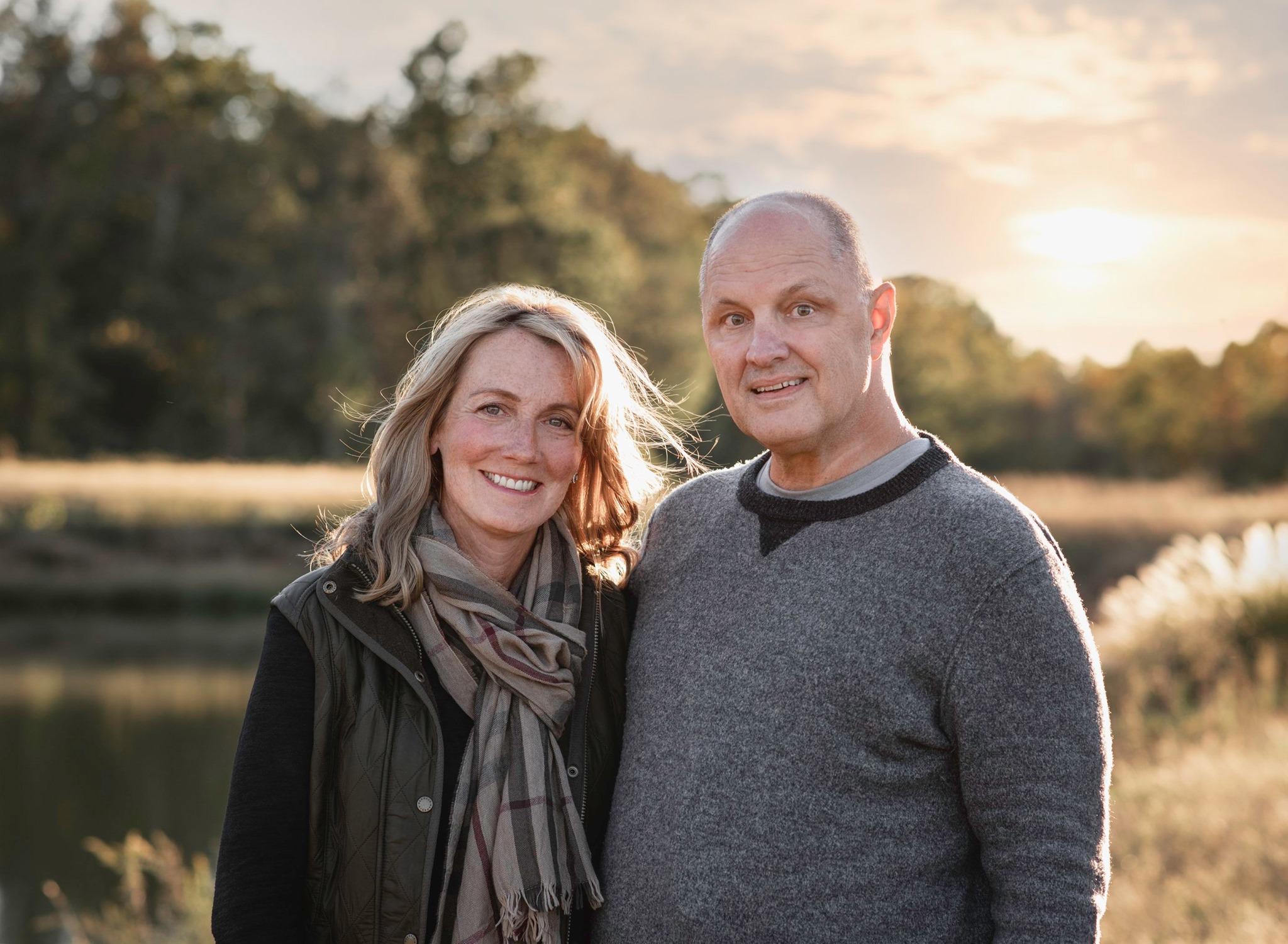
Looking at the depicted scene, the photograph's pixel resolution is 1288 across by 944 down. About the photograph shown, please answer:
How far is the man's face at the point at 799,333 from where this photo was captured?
89.2 inches

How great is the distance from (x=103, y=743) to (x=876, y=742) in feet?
32.6

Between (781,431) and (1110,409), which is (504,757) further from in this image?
(1110,409)

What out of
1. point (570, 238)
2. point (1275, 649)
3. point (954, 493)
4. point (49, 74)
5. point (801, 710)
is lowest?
point (1275, 649)

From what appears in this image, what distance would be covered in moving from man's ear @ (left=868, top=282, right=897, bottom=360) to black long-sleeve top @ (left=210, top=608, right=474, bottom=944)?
1.28m

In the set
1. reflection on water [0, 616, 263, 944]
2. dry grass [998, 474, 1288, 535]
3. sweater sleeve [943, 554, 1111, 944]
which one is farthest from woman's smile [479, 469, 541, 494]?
dry grass [998, 474, 1288, 535]

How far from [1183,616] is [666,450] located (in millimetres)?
6551

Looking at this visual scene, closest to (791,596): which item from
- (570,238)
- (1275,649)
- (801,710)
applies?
(801,710)

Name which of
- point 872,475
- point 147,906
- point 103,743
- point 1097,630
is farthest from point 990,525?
point 103,743

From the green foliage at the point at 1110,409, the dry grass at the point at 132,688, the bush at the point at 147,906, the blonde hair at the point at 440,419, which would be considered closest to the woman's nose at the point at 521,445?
the blonde hair at the point at 440,419

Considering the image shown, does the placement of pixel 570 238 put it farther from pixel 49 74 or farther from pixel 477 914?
pixel 477 914

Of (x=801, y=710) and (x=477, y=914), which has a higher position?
(x=801, y=710)

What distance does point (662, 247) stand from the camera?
42.8m

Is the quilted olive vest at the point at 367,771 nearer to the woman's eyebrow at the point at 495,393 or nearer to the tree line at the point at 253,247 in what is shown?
the woman's eyebrow at the point at 495,393

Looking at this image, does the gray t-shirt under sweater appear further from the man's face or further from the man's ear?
the man's ear
